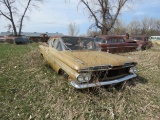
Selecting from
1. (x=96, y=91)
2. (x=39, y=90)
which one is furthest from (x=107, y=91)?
(x=39, y=90)

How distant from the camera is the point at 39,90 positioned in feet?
16.0

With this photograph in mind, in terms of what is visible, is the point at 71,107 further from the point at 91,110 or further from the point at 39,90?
the point at 39,90

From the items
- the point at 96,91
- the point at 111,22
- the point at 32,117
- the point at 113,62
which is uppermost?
the point at 111,22

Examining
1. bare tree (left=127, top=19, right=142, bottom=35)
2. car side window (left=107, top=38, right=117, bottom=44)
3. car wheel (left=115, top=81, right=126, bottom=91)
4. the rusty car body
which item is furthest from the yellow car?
bare tree (left=127, top=19, right=142, bottom=35)

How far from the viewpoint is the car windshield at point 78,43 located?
573 centimetres

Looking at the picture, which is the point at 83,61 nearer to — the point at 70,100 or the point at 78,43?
the point at 70,100

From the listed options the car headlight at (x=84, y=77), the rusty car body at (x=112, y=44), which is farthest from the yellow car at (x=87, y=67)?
the rusty car body at (x=112, y=44)

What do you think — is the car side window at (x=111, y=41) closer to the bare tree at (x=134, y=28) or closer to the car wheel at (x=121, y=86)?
the car wheel at (x=121, y=86)

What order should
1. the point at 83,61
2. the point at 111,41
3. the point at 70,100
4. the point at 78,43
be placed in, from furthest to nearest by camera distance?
the point at 111,41
the point at 78,43
the point at 83,61
the point at 70,100

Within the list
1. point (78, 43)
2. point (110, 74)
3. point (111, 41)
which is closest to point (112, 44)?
point (111, 41)

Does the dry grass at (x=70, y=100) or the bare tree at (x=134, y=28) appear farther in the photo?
the bare tree at (x=134, y=28)

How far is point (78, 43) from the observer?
5.93m

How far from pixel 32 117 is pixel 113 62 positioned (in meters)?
2.38

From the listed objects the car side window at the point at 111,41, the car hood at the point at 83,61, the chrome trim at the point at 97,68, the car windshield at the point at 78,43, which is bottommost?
the chrome trim at the point at 97,68
